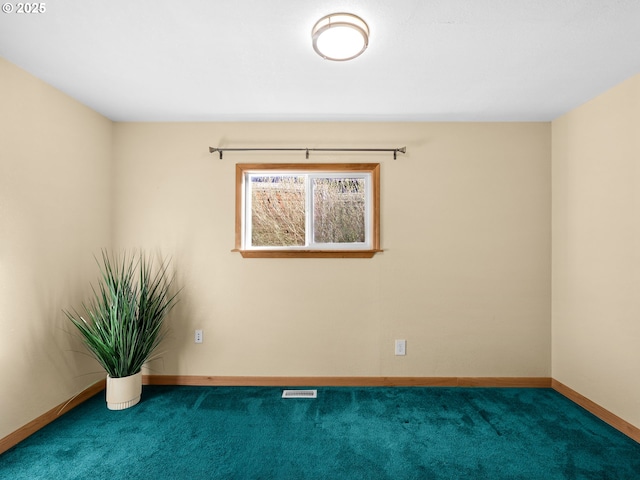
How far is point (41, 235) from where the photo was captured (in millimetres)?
2203

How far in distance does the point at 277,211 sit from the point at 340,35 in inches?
64.9

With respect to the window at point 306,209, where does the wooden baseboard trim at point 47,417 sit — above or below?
below

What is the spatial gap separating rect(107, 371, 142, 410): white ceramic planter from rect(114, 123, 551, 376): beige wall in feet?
1.32

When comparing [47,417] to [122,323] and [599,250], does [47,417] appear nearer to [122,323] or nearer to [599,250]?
[122,323]

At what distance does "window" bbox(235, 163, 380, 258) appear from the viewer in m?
2.93

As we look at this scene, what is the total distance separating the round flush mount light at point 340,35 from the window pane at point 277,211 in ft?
4.49

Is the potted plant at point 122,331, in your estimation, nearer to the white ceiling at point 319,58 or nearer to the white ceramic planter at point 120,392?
the white ceramic planter at point 120,392

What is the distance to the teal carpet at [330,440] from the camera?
70.1 inches

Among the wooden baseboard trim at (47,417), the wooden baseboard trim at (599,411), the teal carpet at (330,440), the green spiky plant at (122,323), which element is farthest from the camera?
the green spiky plant at (122,323)

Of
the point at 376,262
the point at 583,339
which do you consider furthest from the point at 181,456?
→ the point at 583,339

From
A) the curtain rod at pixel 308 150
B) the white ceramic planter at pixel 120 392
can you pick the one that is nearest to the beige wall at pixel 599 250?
the curtain rod at pixel 308 150

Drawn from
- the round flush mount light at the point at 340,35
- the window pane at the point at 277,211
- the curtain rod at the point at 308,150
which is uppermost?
the round flush mount light at the point at 340,35

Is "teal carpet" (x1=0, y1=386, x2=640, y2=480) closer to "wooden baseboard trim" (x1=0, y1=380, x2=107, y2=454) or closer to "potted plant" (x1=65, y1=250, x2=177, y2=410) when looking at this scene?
"wooden baseboard trim" (x1=0, y1=380, x2=107, y2=454)

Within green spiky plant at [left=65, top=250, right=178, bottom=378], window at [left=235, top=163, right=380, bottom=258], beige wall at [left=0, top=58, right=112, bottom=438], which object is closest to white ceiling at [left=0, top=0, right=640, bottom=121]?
beige wall at [left=0, top=58, right=112, bottom=438]
